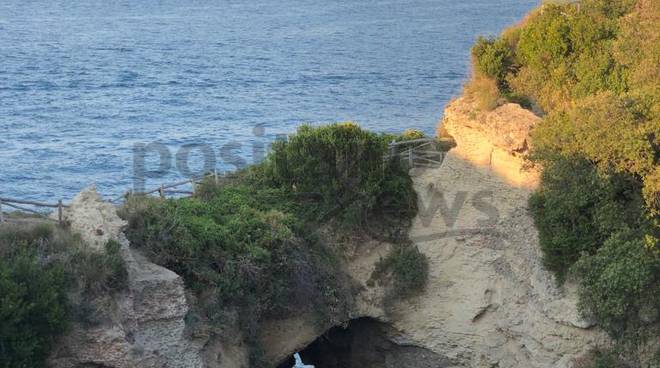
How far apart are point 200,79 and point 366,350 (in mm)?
50807

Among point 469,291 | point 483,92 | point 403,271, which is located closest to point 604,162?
point 469,291

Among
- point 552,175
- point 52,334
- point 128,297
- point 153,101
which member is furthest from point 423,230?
point 153,101

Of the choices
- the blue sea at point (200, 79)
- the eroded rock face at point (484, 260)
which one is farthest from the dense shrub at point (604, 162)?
the blue sea at point (200, 79)

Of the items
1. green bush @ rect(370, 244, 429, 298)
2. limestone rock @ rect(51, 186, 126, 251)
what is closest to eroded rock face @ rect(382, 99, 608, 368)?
green bush @ rect(370, 244, 429, 298)

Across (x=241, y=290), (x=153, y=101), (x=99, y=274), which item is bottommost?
(x=153, y=101)

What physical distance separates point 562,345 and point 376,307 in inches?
237

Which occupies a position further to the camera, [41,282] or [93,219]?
[93,219]

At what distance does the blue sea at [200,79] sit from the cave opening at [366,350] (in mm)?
19437

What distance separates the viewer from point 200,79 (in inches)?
3196

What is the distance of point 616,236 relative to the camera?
89.5 feet

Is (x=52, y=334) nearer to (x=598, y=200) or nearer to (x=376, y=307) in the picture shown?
(x=376, y=307)

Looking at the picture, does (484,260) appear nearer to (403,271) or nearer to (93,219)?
(403,271)

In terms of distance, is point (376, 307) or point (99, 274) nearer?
point (99, 274)

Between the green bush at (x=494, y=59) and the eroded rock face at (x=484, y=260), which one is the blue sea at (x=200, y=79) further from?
the eroded rock face at (x=484, y=260)
